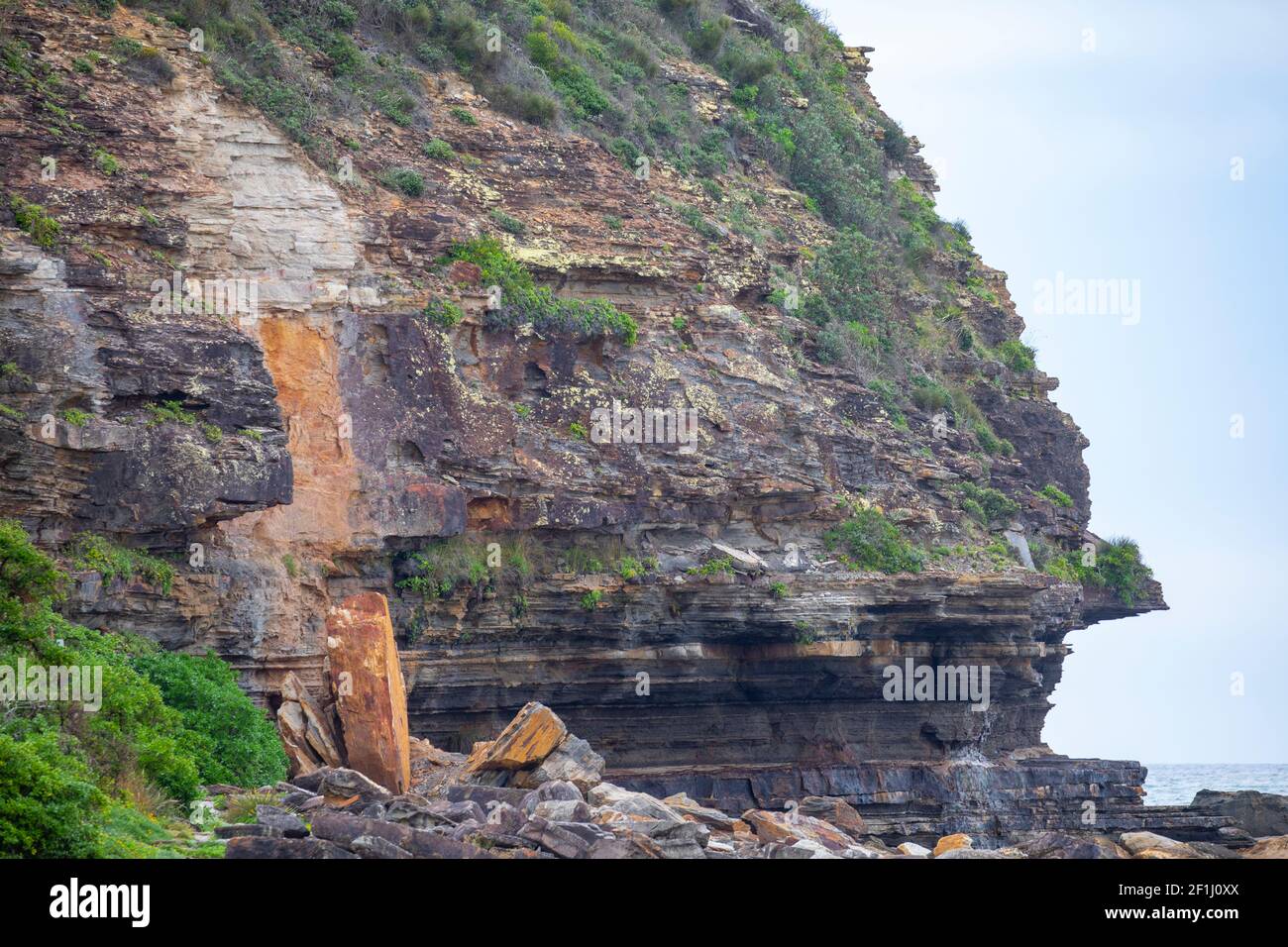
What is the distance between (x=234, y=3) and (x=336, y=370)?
9461 mm

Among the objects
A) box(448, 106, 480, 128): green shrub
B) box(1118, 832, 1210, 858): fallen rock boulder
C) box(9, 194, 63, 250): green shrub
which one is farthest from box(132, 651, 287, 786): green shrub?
box(448, 106, 480, 128): green shrub

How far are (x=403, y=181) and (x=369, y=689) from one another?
11921mm

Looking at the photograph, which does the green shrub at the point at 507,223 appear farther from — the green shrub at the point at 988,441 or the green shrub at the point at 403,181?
the green shrub at the point at 988,441

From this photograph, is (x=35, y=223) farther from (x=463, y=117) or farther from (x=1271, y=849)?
(x=1271, y=849)

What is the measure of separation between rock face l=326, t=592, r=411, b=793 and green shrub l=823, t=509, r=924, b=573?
40.8 ft

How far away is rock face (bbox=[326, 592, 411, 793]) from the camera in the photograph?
87.0 feet

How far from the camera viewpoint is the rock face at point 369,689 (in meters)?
26.5

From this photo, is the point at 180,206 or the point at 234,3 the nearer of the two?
the point at 180,206

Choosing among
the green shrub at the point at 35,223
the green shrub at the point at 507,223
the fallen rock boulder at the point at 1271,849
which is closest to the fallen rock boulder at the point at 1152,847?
the fallen rock boulder at the point at 1271,849

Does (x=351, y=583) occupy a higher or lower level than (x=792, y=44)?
lower

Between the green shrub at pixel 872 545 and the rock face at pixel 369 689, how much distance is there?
12.4 metres
